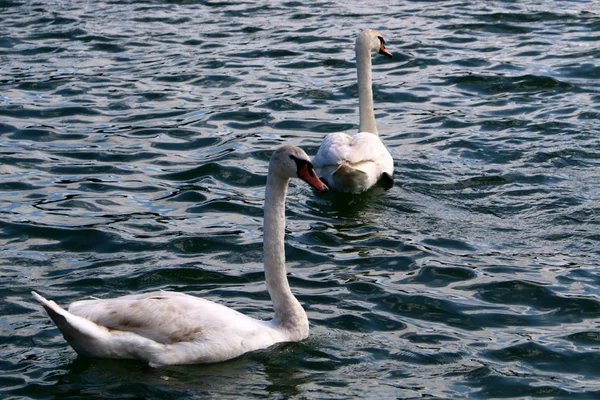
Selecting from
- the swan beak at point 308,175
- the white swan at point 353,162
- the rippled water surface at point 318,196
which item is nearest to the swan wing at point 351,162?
the white swan at point 353,162

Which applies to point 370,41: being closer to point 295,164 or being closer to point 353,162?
point 353,162

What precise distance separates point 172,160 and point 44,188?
1533mm

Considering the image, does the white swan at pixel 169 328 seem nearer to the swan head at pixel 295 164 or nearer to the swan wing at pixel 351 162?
the swan head at pixel 295 164

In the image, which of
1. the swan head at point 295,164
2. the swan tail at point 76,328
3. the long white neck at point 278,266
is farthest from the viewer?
the long white neck at point 278,266

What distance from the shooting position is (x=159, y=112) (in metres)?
13.6

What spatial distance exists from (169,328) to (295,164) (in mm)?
1330

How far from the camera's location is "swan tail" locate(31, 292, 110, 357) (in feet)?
22.0

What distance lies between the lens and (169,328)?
7055 millimetres

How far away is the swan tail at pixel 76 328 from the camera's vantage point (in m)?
6.70

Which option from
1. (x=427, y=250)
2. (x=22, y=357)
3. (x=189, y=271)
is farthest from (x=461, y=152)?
(x=22, y=357)

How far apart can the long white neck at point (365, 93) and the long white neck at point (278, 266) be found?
4.43 metres

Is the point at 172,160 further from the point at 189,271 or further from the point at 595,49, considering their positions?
the point at 595,49

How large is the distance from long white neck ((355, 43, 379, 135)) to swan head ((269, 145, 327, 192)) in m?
4.56

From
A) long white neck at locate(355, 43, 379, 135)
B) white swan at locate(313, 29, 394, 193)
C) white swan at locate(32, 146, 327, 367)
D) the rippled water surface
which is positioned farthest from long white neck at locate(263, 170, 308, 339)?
long white neck at locate(355, 43, 379, 135)
